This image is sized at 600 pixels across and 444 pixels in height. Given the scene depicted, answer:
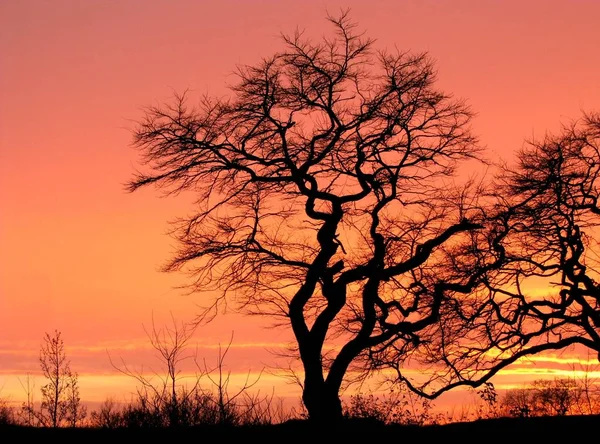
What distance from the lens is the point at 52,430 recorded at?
16.3 metres

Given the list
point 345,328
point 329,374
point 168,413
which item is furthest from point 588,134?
point 168,413

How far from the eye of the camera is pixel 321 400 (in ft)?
67.8

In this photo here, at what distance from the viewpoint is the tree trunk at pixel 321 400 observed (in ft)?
67.0

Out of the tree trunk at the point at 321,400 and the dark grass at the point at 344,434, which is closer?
the dark grass at the point at 344,434

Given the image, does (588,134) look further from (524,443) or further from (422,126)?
(524,443)

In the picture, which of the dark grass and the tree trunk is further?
the tree trunk

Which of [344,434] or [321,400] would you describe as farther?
[321,400]

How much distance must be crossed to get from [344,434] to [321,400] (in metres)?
4.86

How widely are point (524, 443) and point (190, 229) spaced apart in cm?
967

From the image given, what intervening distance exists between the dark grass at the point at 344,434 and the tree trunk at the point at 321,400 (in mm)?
3630

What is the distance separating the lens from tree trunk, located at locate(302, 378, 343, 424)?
2042 cm

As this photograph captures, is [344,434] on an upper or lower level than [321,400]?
lower

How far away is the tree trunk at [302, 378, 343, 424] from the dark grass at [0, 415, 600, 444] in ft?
11.9

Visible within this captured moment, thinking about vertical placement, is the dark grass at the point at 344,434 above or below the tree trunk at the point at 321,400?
below
